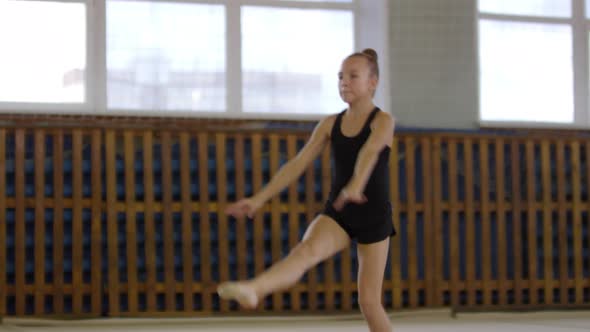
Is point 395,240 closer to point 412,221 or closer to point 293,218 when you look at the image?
point 412,221

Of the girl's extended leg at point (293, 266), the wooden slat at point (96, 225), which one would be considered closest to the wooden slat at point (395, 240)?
the wooden slat at point (96, 225)

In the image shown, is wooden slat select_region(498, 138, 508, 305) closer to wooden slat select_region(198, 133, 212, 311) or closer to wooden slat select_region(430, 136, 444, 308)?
wooden slat select_region(430, 136, 444, 308)

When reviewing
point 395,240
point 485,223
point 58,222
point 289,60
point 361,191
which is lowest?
point 395,240

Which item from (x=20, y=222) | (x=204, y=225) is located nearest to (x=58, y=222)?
(x=20, y=222)

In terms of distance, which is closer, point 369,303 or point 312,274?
point 369,303

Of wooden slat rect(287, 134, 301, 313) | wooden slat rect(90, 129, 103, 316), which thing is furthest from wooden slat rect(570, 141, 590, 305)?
wooden slat rect(90, 129, 103, 316)

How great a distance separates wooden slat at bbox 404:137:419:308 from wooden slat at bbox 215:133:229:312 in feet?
4.46

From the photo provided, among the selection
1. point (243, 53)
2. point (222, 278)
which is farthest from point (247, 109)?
point (222, 278)

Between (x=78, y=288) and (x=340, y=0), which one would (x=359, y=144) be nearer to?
(x=78, y=288)

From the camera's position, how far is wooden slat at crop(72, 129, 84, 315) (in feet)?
19.4

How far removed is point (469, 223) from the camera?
21.5ft

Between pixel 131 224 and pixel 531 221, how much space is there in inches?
119

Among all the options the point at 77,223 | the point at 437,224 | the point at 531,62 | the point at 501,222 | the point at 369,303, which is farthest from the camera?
the point at 531,62

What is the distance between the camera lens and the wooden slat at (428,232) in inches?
253
